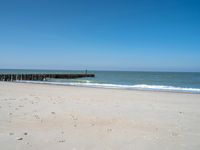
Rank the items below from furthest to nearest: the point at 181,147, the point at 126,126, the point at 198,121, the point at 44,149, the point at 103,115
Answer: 1. the point at 103,115
2. the point at 198,121
3. the point at 126,126
4. the point at 181,147
5. the point at 44,149

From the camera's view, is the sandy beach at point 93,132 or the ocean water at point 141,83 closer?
the sandy beach at point 93,132

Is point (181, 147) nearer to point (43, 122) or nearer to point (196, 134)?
point (196, 134)

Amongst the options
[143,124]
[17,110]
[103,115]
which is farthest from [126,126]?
[17,110]

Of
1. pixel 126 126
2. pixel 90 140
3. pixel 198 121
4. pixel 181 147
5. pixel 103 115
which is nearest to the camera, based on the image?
pixel 181 147

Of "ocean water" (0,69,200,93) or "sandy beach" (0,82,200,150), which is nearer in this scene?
"sandy beach" (0,82,200,150)

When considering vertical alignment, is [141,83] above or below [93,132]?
below

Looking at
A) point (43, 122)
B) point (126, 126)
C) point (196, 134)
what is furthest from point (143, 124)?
point (43, 122)

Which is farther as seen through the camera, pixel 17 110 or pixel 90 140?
pixel 17 110

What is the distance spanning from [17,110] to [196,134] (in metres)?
5.95

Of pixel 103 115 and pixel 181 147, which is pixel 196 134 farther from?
pixel 103 115

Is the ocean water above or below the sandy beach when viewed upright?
below

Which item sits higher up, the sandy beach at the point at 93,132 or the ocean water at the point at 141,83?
the sandy beach at the point at 93,132

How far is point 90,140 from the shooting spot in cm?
457

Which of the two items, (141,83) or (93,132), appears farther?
(141,83)
